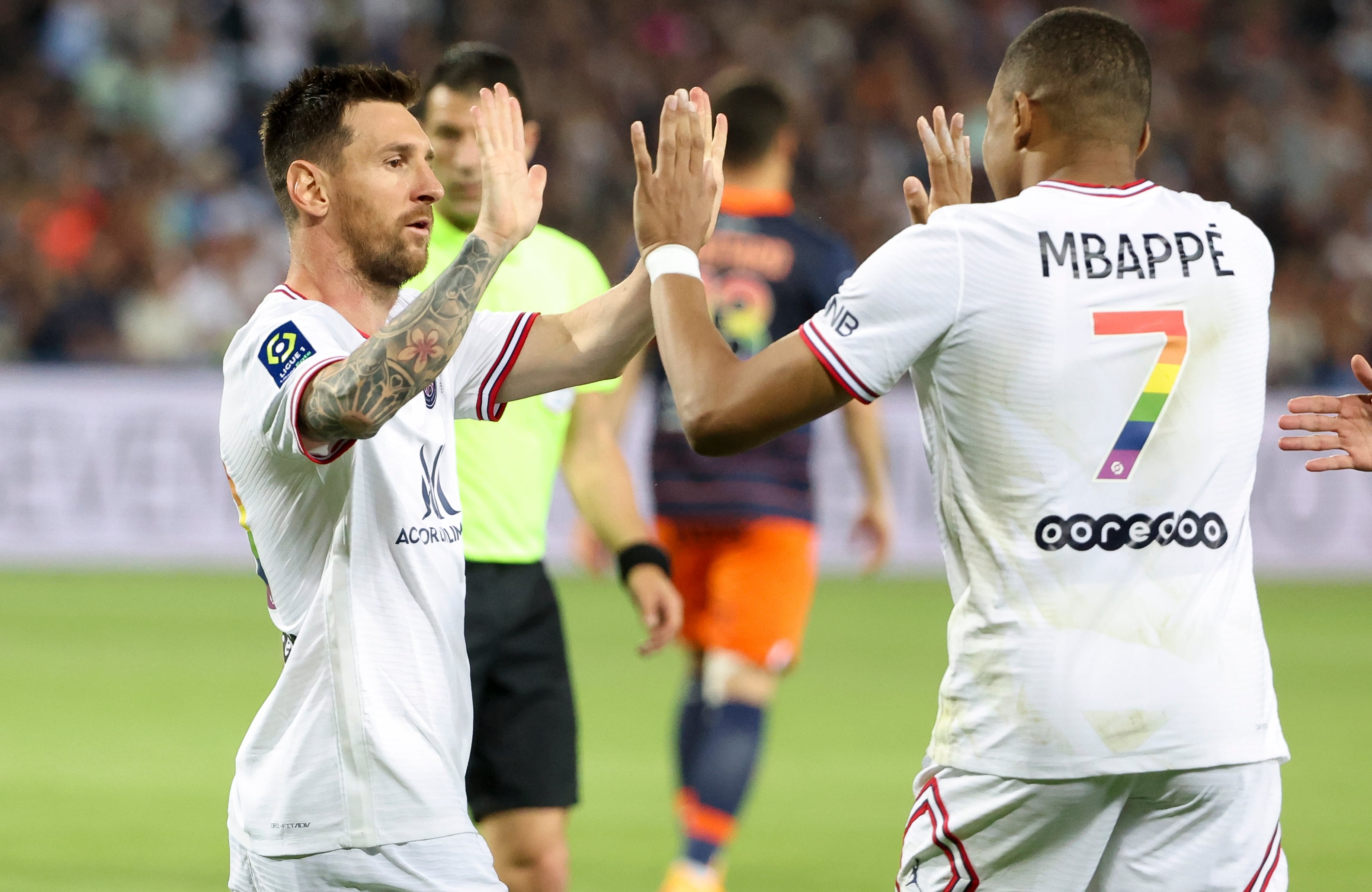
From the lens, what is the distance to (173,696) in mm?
9031

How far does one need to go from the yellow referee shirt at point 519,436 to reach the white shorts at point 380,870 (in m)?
1.50

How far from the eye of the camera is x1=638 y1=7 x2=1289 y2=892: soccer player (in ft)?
9.44

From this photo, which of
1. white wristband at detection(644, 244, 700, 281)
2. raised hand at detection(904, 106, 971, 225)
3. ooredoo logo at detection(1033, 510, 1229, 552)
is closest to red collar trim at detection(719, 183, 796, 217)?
raised hand at detection(904, 106, 971, 225)

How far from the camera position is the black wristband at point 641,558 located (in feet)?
15.8

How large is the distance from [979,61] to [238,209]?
7.86 meters

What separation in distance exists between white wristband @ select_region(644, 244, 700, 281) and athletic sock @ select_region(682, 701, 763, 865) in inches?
103

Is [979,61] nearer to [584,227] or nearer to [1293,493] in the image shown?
[584,227]

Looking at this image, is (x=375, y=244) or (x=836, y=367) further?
(x=375, y=244)

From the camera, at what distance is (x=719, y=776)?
544 cm

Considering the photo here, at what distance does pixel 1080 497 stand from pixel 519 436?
2144mm

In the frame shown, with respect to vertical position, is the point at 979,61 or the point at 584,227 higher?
the point at 979,61

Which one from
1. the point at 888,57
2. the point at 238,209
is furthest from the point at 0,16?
the point at 888,57

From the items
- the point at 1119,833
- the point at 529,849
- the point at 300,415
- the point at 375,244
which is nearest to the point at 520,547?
the point at 529,849

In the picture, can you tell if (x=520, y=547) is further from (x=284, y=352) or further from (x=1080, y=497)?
(x=1080, y=497)
